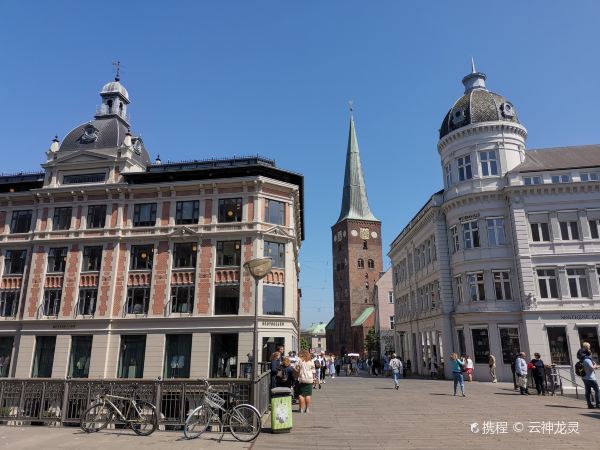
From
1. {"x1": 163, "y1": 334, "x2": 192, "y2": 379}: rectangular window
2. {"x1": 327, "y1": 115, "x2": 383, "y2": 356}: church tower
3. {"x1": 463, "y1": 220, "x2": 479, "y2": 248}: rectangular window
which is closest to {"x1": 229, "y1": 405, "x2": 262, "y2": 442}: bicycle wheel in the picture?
{"x1": 163, "y1": 334, "x2": 192, "y2": 379}: rectangular window

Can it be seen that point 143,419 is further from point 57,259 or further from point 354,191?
point 354,191

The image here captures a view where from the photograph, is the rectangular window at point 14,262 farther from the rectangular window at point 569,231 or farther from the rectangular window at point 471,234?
the rectangular window at point 569,231

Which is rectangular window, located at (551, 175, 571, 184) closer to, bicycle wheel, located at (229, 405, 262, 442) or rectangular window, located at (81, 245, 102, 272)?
bicycle wheel, located at (229, 405, 262, 442)

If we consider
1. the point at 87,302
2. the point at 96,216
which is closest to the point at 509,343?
the point at 87,302

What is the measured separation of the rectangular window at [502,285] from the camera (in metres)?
30.4

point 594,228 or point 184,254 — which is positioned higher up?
point 594,228

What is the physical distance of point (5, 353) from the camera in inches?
1307

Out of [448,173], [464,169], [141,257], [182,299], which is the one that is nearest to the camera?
[182,299]

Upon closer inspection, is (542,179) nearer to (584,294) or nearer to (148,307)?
(584,294)

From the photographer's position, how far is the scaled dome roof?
33.9 metres

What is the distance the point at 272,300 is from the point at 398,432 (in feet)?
67.9

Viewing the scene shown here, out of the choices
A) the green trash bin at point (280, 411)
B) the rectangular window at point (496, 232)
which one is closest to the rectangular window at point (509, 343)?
the rectangular window at point (496, 232)

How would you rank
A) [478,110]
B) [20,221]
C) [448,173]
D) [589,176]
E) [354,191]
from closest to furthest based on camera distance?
[589,176] → [478,110] → [448,173] → [20,221] → [354,191]

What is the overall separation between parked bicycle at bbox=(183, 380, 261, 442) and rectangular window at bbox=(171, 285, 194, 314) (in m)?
20.7
